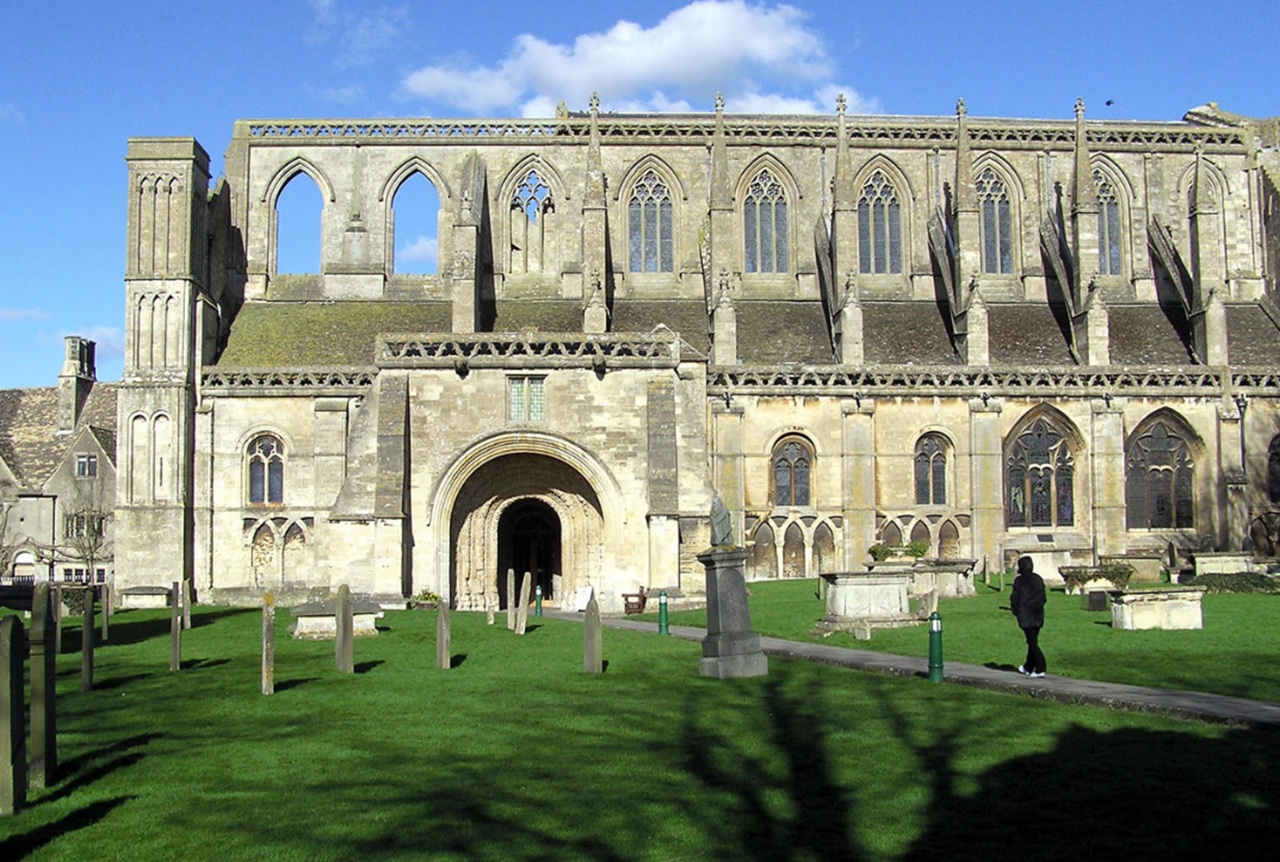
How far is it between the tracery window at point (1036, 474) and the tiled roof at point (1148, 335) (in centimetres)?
355

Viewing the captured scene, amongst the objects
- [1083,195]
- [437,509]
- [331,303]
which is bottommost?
[437,509]

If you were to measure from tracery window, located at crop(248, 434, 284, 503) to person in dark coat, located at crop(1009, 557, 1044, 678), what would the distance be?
28627mm

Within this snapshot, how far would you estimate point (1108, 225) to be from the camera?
49562mm

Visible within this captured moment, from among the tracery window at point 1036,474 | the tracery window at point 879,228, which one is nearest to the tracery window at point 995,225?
the tracery window at point 879,228

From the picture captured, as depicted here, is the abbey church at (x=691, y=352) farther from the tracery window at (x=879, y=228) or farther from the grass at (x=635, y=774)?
the grass at (x=635, y=774)

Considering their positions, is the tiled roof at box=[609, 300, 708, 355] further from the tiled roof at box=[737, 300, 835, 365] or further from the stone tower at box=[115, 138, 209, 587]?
the stone tower at box=[115, 138, 209, 587]

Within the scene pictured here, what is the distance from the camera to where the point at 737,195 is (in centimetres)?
4866

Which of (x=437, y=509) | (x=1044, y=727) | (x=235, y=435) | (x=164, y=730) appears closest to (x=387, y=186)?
(x=235, y=435)

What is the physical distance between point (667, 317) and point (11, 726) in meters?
36.2

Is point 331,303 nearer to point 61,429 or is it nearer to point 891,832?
point 61,429

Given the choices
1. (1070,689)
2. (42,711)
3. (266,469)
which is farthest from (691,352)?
(42,711)

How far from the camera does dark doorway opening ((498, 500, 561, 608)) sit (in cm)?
3766

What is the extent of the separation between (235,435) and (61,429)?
22.8 m

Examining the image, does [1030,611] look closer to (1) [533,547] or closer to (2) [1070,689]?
(2) [1070,689]
